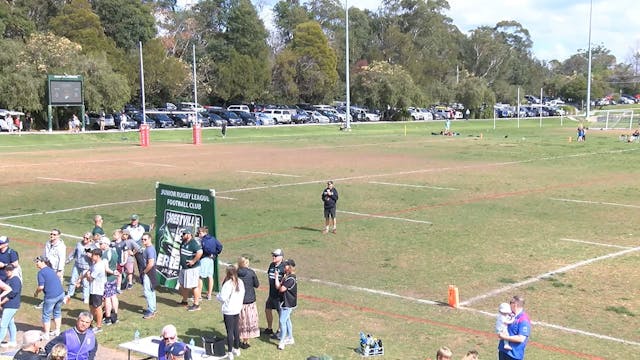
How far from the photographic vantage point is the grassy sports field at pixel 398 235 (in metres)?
10.9

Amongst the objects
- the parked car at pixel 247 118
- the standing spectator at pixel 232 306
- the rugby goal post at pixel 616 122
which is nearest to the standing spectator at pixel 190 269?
the standing spectator at pixel 232 306

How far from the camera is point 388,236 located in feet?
59.3

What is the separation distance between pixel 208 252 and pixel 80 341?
13.7ft

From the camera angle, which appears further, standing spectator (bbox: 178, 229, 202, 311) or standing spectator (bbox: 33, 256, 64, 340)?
standing spectator (bbox: 178, 229, 202, 311)

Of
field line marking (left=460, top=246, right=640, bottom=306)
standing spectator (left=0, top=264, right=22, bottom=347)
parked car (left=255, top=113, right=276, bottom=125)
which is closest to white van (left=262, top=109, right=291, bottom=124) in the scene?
parked car (left=255, top=113, right=276, bottom=125)

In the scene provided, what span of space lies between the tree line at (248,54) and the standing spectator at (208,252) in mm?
50482

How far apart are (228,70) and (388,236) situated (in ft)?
237

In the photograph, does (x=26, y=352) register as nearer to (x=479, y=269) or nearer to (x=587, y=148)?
(x=479, y=269)

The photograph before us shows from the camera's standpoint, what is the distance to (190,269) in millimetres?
11789

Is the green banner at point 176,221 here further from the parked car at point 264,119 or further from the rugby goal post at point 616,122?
the rugby goal post at point 616,122

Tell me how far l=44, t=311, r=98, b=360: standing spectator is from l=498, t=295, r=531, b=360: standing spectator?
478 cm

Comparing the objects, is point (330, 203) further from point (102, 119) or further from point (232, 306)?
point (102, 119)

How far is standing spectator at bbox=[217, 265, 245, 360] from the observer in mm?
9672

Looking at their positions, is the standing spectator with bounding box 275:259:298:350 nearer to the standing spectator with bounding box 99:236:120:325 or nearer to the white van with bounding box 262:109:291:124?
the standing spectator with bounding box 99:236:120:325
